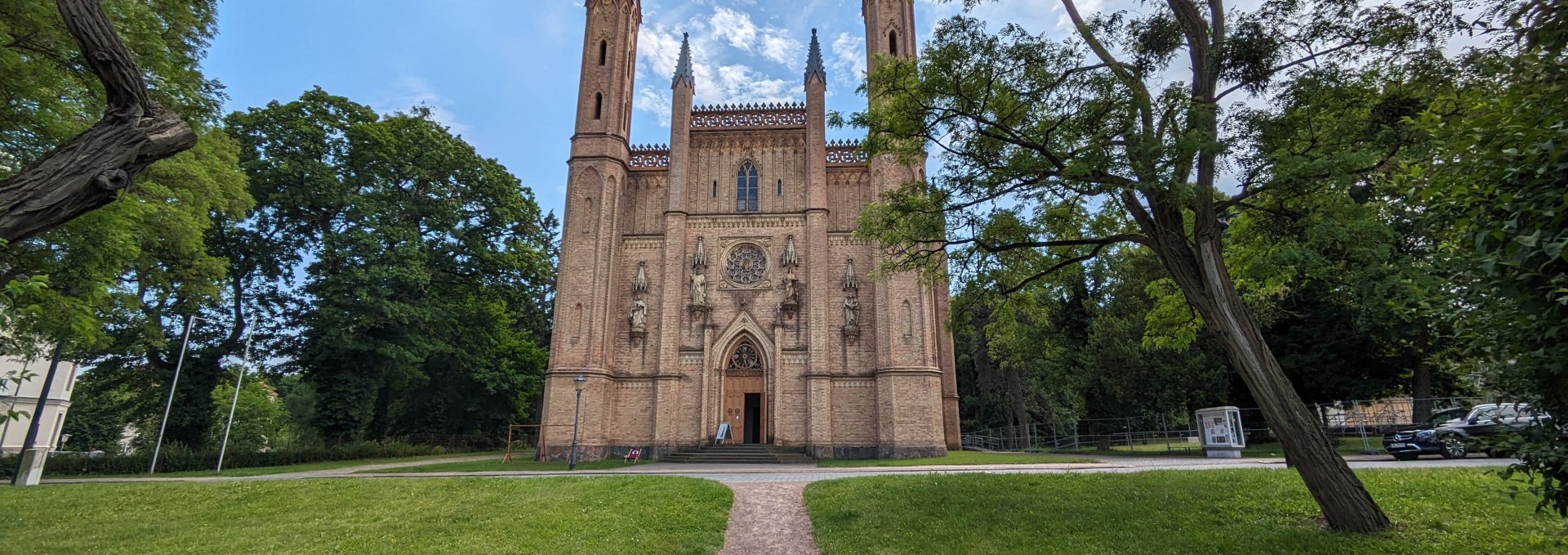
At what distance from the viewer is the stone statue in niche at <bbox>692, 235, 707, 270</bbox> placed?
83.3ft

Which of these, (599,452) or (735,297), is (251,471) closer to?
(599,452)

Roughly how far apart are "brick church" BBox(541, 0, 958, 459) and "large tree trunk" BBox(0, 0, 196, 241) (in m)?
17.9

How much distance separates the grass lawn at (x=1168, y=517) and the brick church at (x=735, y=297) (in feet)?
41.5

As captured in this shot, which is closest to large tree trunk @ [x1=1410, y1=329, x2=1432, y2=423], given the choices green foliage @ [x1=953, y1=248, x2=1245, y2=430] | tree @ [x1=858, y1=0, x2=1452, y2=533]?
green foliage @ [x1=953, y1=248, x2=1245, y2=430]

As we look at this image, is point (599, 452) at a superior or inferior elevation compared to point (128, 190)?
inferior

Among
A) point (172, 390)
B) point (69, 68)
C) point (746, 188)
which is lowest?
point (172, 390)

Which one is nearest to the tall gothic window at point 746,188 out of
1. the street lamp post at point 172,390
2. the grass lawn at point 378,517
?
the grass lawn at point 378,517

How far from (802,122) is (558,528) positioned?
70.4ft

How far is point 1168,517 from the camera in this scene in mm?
7895

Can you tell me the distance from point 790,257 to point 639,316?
19.1 ft

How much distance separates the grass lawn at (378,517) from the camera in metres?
7.76

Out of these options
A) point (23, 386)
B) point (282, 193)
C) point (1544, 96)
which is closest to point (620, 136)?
point (282, 193)

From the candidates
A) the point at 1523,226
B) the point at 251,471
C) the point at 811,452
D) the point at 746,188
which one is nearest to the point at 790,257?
the point at 746,188

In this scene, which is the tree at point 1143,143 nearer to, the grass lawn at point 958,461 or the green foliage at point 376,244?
the grass lawn at point 958,461
